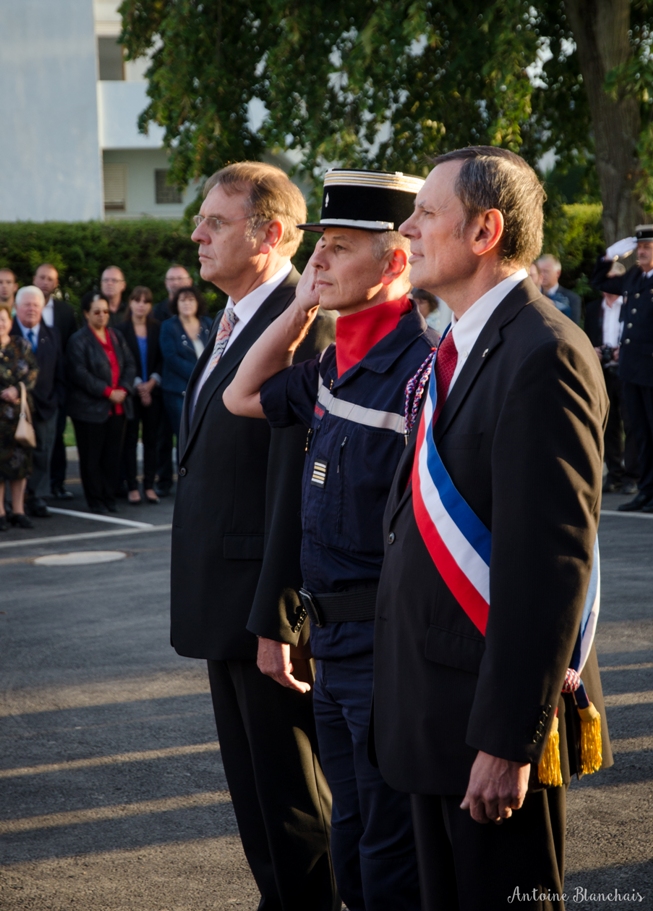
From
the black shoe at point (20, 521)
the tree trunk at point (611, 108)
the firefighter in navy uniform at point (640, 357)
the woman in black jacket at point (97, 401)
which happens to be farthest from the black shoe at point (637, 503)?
the black shoe at point (20, 521)

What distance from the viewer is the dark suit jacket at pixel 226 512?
129 inches

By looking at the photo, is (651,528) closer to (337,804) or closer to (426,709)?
(337,804)

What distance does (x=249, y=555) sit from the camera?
330 centimetres

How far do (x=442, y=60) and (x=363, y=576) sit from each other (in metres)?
12.4

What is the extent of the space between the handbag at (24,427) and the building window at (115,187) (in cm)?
2303

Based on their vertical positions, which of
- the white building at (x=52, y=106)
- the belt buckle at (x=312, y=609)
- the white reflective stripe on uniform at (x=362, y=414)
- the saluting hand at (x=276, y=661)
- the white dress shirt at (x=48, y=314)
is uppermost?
the white building at (x=52, y=106)

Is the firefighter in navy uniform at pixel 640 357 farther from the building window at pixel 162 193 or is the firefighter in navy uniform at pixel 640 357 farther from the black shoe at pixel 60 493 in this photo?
the building window at pixel 162 193

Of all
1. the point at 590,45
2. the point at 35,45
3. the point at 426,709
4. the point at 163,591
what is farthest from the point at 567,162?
the point at 35,45

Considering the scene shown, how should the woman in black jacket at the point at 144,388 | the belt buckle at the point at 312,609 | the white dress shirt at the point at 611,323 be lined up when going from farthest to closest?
the woman in black jacket at the point at 144,388, the white dress shirt at the point at 611,323, the belt buckle at the point at 312,609

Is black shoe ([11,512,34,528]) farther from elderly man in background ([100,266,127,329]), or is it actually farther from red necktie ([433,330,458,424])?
red necktie ([433,330,458,424])

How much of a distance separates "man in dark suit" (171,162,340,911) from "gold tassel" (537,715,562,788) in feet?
3.43

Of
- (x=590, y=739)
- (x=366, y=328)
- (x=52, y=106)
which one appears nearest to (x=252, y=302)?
(x=366, y=328)

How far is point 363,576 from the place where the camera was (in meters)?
2.81

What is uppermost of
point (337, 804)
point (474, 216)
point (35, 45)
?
point (35, 45)
